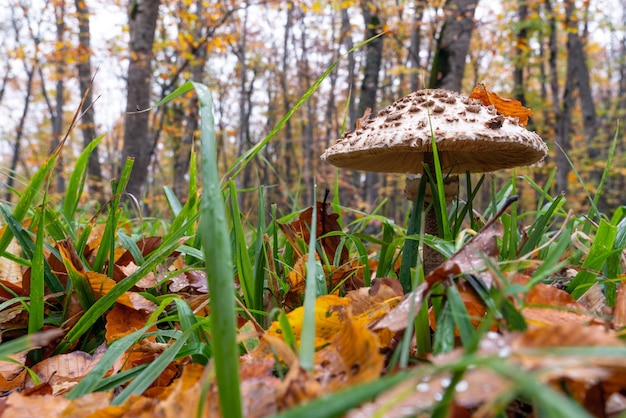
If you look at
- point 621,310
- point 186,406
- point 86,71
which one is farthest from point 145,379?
point 86,71

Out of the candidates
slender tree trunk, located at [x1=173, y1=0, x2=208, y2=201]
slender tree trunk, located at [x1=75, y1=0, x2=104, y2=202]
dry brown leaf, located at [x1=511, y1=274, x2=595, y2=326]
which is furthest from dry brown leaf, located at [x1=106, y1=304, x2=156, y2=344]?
slender tree trunk, located at [x1=173, y1=0, x2=208, y2=201]

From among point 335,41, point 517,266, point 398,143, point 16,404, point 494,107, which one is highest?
point 335,41

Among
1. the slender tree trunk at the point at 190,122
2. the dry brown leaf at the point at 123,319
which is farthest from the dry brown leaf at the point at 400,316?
the slender tree trunk at the point at 190,122

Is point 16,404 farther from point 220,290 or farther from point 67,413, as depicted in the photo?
point 220,290

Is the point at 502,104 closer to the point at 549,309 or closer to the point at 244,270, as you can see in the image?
the point at 549,309

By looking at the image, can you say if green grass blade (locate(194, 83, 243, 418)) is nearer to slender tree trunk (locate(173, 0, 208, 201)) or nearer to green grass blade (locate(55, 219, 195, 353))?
green grass blade (locate(55, 219, 195, 353))

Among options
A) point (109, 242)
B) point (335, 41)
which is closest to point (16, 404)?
point (109, 242)
